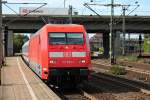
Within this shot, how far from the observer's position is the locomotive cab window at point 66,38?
20.6 metres

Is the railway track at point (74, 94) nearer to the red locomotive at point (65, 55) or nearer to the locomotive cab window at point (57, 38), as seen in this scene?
the red locomotive at point (65, 55)

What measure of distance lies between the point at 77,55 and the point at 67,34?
127 cm

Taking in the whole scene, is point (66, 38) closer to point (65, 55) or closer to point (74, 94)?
point (65, 55)

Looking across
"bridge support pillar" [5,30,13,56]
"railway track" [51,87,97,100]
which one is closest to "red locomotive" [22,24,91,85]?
"railway track" [51,87,97,100]

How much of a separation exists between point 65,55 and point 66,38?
104 cm

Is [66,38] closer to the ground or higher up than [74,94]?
higher up

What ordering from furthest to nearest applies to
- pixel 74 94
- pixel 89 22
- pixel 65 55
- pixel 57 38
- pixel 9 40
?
pixel 9 40, pixel 89 22, pixel 57 38, pixel 74 94, pixel 65 55

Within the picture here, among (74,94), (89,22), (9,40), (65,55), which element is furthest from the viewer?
(9,40)

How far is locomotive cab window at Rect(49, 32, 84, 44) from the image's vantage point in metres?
20.6

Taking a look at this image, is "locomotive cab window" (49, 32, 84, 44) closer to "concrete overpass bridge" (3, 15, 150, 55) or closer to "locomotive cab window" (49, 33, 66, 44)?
"locomotive cab window" (49, 33, 66, 44)

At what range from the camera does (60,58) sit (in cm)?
1998

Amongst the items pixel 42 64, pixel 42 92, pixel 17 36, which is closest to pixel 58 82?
pixel 42 64

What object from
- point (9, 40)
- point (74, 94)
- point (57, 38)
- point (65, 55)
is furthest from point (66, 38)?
point (9, 40)

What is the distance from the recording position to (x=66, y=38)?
2083cm
